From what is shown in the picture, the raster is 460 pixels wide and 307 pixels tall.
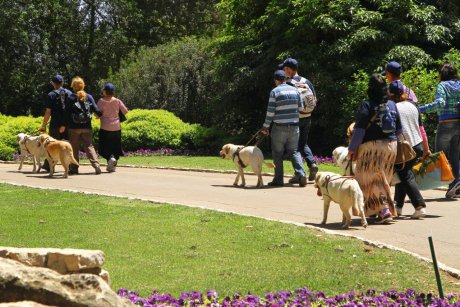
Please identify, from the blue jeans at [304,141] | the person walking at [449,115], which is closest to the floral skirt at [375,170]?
the person walking at [449,115]

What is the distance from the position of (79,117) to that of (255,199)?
5703 millimetres

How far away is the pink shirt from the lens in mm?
18875

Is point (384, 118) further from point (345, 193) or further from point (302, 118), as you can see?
point (302, 118)

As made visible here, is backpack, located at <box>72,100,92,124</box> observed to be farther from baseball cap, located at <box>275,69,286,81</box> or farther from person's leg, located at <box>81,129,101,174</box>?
baseball cap, located at <box>275,69,286,81</box>

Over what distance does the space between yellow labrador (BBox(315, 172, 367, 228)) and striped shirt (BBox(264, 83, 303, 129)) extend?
4433mm

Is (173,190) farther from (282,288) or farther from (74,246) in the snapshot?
(282,288)

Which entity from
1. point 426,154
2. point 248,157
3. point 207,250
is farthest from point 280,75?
point 207,250

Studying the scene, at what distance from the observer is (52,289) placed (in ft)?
16.3

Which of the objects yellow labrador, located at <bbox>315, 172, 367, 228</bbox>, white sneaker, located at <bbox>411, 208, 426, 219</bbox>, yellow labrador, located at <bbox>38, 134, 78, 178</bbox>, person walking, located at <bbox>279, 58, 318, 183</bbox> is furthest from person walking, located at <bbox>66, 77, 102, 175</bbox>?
white sneaker, located at <bbox>411, 208, 426, 219</bbox>

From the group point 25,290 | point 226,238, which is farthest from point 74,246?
point 25,290

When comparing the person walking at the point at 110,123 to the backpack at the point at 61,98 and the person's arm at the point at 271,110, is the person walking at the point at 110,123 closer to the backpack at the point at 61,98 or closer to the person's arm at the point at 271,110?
the backpack at the point at 61,98

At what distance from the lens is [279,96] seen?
1509 centimetres

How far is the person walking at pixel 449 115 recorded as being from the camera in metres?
13.4

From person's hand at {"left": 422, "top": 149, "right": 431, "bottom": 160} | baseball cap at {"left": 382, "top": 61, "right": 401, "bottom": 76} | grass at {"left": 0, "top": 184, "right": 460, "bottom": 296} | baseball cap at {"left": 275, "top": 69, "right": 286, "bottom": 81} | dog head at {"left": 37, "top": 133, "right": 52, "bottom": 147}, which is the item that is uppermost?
baseball cap at {"left": 275, "top": 69, "right": 286, "bottom": 81}
